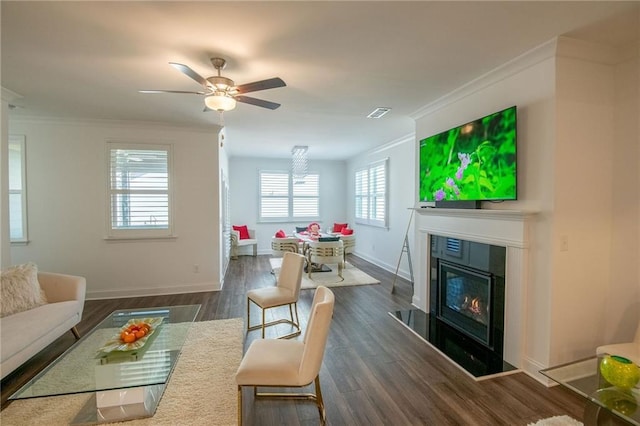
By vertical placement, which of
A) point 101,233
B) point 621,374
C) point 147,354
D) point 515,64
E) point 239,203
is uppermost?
point 515,64

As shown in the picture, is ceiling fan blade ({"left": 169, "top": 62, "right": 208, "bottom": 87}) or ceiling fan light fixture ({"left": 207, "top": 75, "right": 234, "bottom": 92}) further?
ceiling fan light fixture ({"left": 207, "top": 75, "right": 234, "bottom": 92})

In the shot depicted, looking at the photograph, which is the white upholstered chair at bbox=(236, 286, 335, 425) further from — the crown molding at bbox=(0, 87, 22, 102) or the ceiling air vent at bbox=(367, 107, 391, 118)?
the crown molding at bbox=(0, 87, 22, 102)

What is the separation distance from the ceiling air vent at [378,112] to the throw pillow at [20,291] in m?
4.21

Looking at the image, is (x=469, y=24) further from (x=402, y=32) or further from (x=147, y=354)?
(x=147, y=354)

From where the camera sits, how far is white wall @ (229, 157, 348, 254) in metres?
8.34

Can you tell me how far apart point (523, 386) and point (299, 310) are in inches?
99.4

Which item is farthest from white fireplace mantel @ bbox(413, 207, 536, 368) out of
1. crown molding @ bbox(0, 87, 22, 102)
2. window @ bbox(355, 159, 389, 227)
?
crown molding @ bbox(0, 87, 22, 102)

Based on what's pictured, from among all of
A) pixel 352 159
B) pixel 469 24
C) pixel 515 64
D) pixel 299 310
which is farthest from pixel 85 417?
pixel 352 159

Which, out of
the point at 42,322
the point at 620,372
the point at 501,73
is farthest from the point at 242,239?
the point at 620,372

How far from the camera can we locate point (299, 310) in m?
4.02

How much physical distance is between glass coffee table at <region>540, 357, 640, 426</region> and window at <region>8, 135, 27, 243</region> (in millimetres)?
Answer: 6222

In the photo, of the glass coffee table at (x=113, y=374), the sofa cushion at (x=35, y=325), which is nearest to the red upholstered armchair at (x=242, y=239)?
the sofa cushion at (x=35, y=325)

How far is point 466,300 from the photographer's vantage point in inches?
127

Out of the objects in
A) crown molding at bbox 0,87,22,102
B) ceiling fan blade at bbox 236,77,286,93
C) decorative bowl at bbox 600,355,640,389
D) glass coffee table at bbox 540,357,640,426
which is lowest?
glass coffee table at bbox 540,357,640,426
